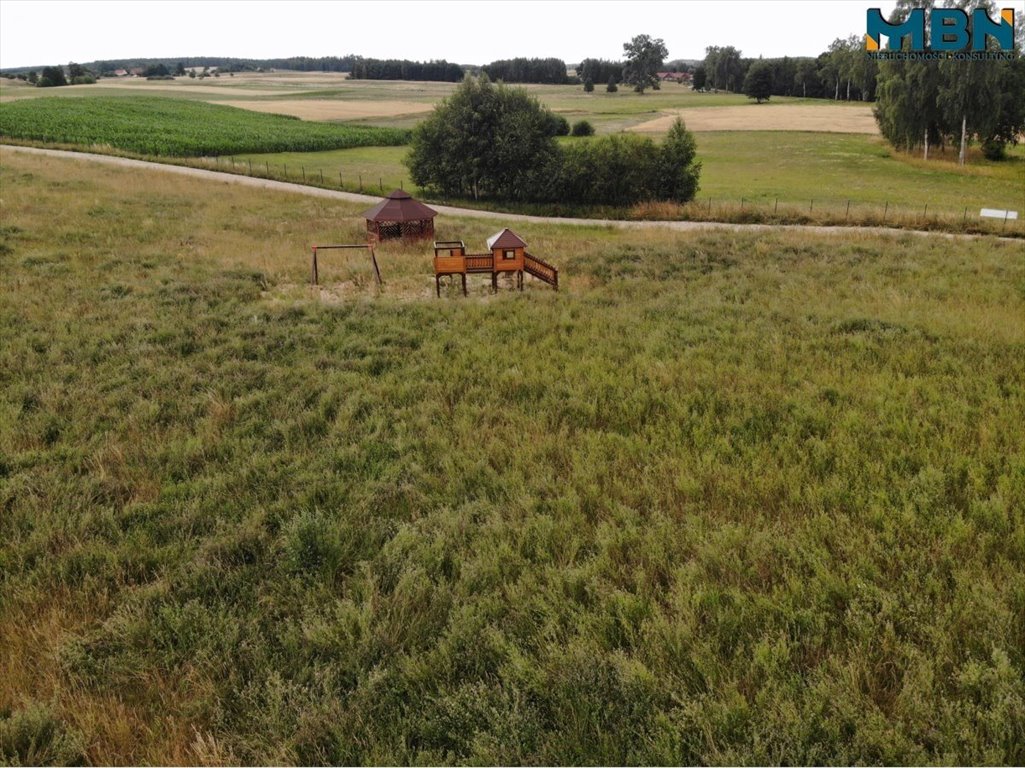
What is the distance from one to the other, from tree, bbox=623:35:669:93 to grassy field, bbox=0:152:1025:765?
143811 millimetres

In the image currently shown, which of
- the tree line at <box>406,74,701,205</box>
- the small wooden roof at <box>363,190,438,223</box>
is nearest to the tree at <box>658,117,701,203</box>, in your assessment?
the tree line at <box>406,74,701,205</box>

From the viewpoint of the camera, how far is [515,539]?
21.5ft

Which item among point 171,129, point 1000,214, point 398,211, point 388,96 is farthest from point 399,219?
point 388,96

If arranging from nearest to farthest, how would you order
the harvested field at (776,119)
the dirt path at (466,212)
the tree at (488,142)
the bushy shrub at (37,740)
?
the bushy shrub at (37,740), the dirt path at (466,212), the tree at (488,142), the harvested field at (776,119)

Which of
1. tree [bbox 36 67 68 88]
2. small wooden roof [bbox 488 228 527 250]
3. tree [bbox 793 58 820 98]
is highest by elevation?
tree [bbox 36 67 68 88]

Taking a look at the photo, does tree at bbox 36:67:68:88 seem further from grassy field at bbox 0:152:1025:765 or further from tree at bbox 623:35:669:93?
grassy field at bbox 0:152:1025:765

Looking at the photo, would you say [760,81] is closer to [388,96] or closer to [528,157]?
[388,96]

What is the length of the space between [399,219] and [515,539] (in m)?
21.3

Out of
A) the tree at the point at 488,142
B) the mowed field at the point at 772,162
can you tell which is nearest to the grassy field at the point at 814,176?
the mowed field at the point at 772,162

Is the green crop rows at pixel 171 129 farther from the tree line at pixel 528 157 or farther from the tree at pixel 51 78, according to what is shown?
the tree at pixel 51 78

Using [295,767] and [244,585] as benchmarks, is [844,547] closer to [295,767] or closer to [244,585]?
[295,767]

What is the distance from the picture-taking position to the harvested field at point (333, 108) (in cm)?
9538
